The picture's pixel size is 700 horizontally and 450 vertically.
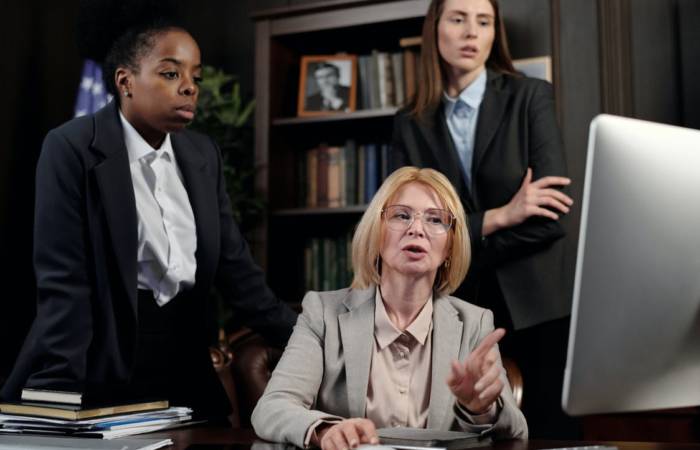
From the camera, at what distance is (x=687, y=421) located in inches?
95.3

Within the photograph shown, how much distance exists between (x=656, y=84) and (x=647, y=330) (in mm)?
2333

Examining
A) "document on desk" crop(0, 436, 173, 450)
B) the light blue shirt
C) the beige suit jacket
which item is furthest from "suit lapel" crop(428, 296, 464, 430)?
the light blue shirt

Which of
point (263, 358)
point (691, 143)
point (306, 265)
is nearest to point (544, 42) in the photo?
point (306, 265)

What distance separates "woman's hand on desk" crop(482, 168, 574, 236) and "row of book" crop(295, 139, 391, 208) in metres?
1.11

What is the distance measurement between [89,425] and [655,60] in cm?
253

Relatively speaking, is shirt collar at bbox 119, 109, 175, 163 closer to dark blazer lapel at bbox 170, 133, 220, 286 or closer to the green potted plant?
dark blazer lapel at bbox 170, 133, 220, 286

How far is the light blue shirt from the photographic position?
2306mm

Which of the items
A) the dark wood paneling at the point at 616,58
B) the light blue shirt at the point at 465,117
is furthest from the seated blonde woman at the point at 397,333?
the dark wood paneling at the point at 616,58

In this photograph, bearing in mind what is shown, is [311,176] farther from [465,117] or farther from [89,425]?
[89,425]

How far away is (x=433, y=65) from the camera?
2.38 metres

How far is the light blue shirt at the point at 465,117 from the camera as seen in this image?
7.57 ft

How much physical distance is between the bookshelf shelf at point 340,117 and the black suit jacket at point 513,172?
2.39ft

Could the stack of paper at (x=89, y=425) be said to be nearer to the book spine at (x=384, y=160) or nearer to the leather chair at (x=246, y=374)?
the leather chair at (x=246, y=374)

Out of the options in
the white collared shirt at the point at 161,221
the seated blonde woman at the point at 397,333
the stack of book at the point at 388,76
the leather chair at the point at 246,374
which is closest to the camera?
the seated blonde woman at the point at 397,333
